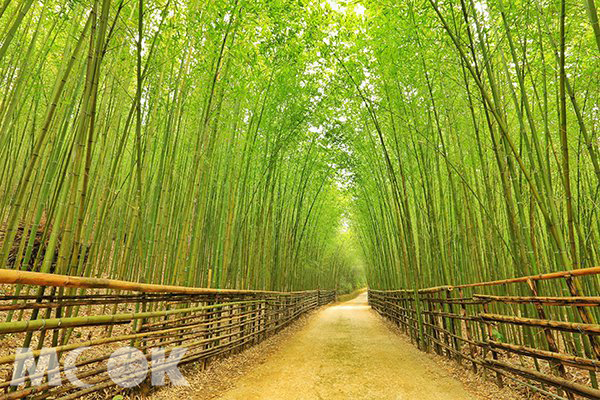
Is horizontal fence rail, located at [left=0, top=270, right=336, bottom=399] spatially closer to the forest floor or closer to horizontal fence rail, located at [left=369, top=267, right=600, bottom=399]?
the forest floor

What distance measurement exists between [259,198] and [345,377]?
3022 mm

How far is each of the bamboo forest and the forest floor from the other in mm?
28

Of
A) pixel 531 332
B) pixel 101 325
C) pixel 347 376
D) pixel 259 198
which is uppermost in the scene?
pixel 259 198

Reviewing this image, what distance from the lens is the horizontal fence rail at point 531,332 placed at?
4.88 feet

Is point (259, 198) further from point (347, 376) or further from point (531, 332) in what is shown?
point (531, 332)

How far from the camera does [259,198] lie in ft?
15.9

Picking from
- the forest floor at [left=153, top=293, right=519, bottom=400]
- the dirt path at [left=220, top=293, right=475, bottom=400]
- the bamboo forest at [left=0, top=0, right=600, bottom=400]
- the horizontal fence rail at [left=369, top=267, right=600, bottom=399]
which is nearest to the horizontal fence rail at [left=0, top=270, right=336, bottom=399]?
the bamboo forest at [left=0, top=0, right=600, bottom=400]

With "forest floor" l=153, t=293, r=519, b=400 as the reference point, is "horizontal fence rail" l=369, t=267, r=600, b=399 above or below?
above

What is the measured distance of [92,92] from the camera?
152 cm

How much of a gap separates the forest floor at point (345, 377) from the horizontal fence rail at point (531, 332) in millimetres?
232

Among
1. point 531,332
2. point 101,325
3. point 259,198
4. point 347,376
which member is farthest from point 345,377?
point 259,198

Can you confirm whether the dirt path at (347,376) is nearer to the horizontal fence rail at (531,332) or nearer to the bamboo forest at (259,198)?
the bamboo forest at (259,198)

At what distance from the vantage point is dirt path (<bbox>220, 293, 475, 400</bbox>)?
2227 mm

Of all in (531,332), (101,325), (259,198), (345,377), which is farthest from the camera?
(259,198)
